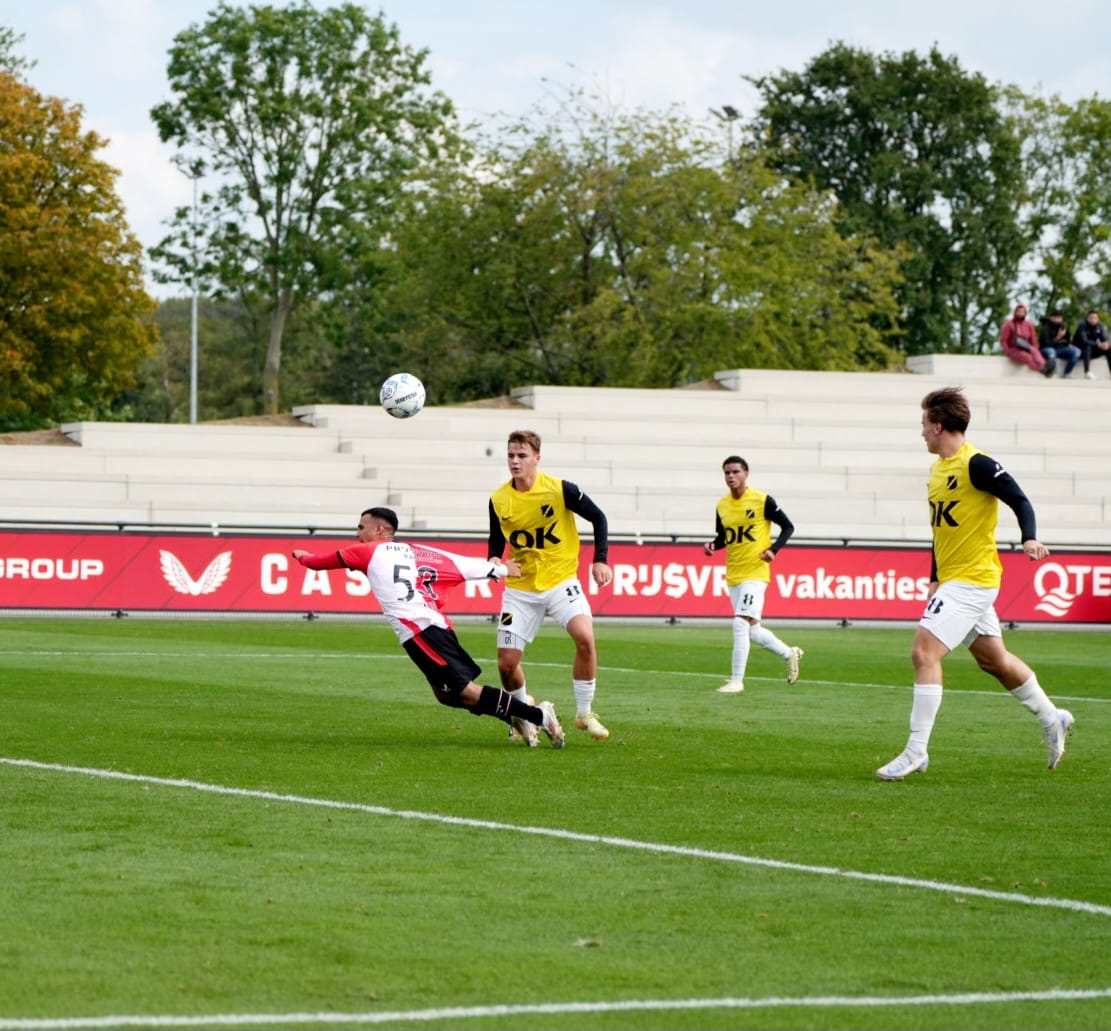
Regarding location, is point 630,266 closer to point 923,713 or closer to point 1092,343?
point 1092,343

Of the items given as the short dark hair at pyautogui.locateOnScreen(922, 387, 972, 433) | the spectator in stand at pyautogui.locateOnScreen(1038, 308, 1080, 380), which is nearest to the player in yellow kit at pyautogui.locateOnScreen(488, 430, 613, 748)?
the short dark hair at pyautogui.locateOnScreen(922, 387, 972, 433)

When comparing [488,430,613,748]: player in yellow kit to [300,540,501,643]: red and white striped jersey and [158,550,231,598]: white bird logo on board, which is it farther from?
[158,550,231,598]: white bird logo on board

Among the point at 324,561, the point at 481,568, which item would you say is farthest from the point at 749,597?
the point at 324,561

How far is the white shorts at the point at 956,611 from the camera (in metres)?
11.5

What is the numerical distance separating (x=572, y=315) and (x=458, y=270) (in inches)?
173

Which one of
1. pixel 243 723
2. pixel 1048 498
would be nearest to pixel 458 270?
pixel 1048 498

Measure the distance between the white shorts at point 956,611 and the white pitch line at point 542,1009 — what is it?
5231mm

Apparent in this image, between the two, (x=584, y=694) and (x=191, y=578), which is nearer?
(x=584, y=694)

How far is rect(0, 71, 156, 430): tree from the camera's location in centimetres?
5547

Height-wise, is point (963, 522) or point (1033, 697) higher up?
point (963, 522)

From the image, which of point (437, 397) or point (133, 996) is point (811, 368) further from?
point (133, 996)

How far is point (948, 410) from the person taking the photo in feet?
37.4

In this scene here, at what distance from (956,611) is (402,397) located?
661 cm

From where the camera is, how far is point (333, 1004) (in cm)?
601
